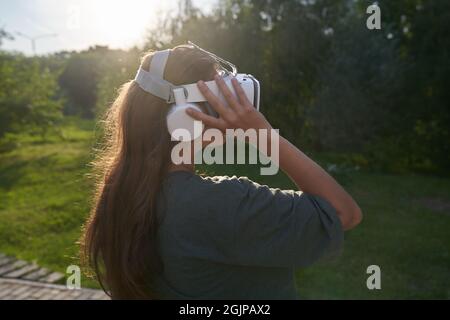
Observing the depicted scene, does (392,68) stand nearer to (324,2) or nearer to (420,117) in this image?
(420,117)

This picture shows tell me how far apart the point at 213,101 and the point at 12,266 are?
18.1ft

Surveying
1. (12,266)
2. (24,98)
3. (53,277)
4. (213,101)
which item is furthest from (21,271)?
(24,98)

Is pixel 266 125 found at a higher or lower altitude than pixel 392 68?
lower

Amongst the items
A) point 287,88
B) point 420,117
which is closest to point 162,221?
point 287,88

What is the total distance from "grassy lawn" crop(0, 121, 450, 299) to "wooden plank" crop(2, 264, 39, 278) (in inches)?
6.6

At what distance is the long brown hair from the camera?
150cm

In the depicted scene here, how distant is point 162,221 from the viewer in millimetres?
1478

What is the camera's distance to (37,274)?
5852mm

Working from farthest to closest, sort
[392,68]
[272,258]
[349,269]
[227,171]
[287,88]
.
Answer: [392,68], [287,88], [227,171], [349,269], [272,258]

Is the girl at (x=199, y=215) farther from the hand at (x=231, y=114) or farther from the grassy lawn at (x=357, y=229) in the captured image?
the grassy lawn at (x=357, y=229)

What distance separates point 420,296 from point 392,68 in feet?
28.3

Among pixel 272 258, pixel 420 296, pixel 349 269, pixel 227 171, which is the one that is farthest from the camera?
pixel 227 171

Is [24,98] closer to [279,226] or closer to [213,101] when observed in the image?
[213,101]

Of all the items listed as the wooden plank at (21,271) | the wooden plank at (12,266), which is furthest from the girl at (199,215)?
the wooden plank at (12,266)
